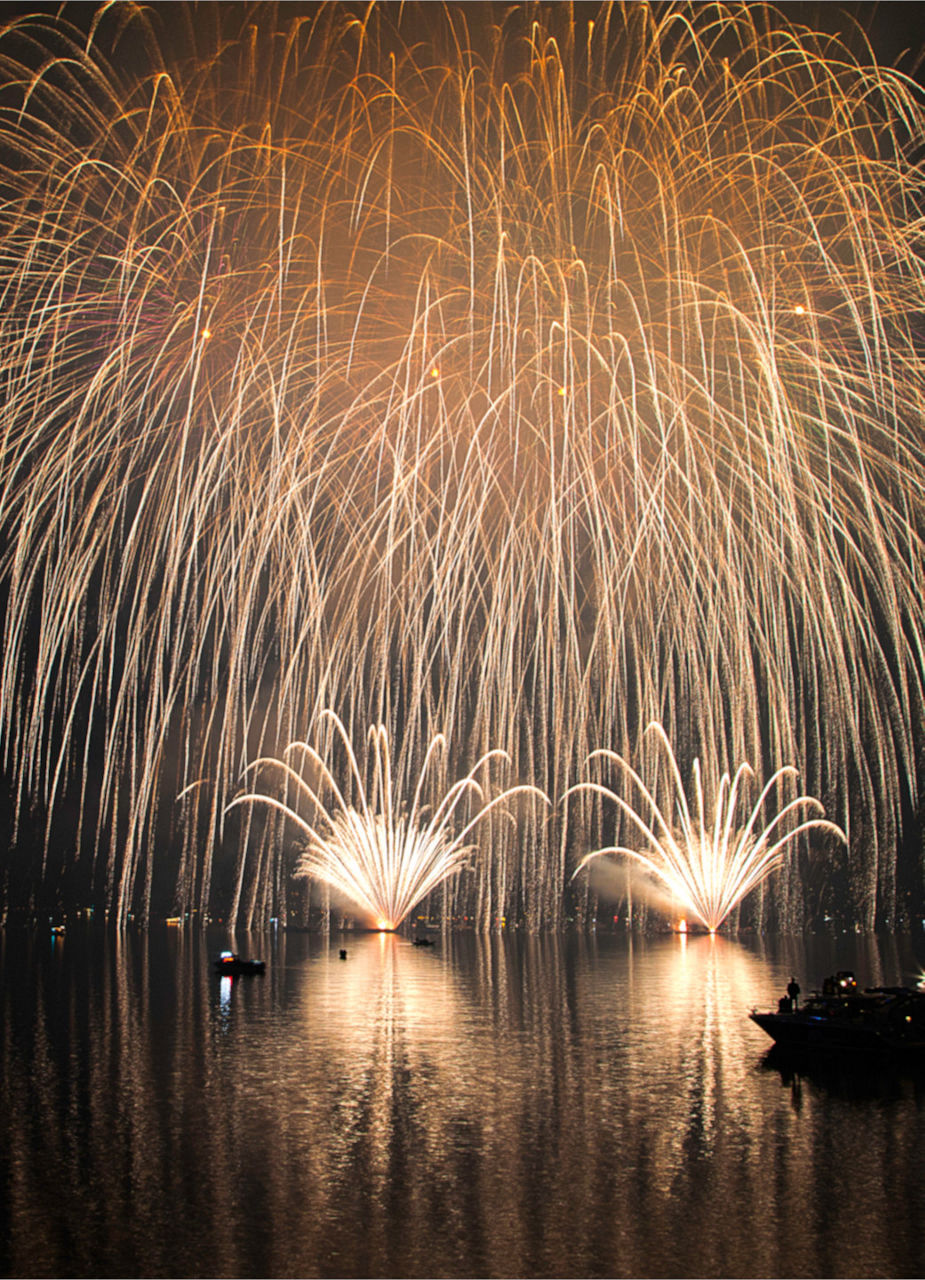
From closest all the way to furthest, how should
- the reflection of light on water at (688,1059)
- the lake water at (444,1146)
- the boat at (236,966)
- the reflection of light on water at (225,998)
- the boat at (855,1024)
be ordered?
the lake water at (444,1146), the reflection of light on water at (688,1059), the boat at (855,1024), the reflection of light on water at (225,998), the boat at (236,966)

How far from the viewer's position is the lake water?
20188 millimetres

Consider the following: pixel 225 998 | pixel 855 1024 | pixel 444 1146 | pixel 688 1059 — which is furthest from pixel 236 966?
pixel 444 1146

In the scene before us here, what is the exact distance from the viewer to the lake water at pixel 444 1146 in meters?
20.2

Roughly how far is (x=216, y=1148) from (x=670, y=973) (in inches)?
2214

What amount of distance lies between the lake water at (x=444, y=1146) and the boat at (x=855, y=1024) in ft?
4.45

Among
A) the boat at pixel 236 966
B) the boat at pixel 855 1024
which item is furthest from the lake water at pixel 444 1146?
the boat at pixel 236 966

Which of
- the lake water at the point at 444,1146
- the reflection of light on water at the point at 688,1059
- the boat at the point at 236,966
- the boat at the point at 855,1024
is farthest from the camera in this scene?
the boat at the point at 236,966

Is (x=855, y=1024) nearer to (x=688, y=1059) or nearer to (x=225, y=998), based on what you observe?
(x=688, y=1059)

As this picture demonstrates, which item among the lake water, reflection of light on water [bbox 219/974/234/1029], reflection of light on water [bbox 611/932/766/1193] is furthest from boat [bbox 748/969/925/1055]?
reflection of light on water [bbox 219/974/234/1029]

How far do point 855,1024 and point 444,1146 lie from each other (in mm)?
19262

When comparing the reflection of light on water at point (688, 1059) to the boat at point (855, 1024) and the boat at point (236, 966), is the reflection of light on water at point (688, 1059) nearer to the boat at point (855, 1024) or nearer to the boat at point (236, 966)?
the boat at point (855, 1024)

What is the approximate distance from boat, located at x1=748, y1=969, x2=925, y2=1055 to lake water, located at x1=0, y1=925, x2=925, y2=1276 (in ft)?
4.45

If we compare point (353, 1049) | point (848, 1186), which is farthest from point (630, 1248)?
point (353, 1049)

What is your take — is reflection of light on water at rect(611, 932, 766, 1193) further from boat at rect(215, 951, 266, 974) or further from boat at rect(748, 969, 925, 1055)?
boat at rect(215, 951, 266, 974)
